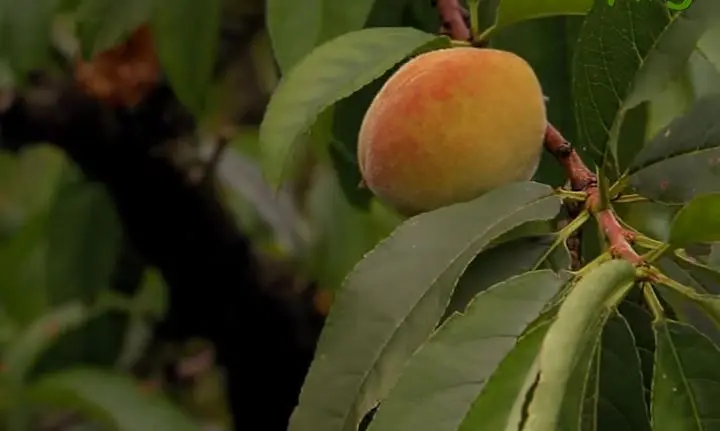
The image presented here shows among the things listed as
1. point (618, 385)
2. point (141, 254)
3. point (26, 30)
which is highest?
point (618, 385)

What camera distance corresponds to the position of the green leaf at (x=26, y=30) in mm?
1083

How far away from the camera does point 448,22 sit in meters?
0.75

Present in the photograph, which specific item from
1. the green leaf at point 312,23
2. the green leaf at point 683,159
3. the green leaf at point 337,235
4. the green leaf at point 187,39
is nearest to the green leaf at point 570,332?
the green leaf at point 683,159

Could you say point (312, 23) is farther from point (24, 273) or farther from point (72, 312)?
point (24, 273)

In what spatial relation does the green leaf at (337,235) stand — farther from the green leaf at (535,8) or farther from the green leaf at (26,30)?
the green leaf at (535,8)

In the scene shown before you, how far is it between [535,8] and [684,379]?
9.3 inches

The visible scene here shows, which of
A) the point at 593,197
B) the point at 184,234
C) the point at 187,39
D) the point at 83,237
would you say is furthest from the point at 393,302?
the point at 83,237

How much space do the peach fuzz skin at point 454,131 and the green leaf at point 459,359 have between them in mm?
108

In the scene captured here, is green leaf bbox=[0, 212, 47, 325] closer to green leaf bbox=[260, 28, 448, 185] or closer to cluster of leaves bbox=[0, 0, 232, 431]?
cluster of leaves bbox=[0, 0, 232, 431]

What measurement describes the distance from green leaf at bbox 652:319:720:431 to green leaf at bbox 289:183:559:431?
0.08 m

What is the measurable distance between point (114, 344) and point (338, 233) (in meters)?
0.37

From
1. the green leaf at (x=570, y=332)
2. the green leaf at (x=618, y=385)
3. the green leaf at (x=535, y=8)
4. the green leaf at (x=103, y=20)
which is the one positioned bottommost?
the green leaf at (x=103, y=20)

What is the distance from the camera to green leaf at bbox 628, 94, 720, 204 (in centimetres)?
58

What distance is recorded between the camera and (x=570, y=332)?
41 cm
